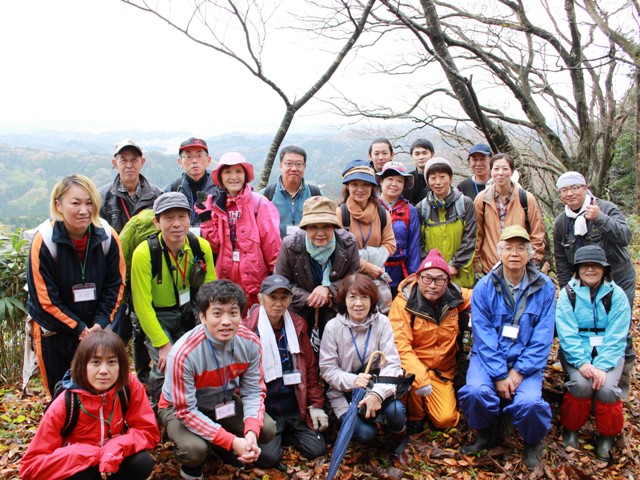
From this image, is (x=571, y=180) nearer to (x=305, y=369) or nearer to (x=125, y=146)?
(x=305, y=369)

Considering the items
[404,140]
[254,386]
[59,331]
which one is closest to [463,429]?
[254,386]

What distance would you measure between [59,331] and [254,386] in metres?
1.73

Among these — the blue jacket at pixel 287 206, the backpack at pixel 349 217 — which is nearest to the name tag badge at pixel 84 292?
the blue jacket at pixel 287 206

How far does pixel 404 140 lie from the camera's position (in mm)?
12398

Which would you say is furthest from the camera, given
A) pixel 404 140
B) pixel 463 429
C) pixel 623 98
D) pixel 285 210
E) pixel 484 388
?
pixel 623 98

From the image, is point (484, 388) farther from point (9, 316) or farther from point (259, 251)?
point (9, 316)

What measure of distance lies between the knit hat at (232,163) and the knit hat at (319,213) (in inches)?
33.5

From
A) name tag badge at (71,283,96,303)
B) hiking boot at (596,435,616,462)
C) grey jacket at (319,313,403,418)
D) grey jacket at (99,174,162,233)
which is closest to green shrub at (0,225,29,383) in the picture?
grey jacket at (99,174,162,233)

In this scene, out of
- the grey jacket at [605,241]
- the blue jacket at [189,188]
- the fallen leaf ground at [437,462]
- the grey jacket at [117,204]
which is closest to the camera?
the fallen leaf ground at [437,462]

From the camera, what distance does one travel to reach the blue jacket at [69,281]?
11.6 feet

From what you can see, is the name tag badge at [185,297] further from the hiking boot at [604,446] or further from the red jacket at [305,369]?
the hiking boot at [604,446]

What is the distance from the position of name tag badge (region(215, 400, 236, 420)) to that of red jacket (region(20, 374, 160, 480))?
1.62 feet

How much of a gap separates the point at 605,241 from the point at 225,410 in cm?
423

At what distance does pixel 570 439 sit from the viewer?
4.27 m
